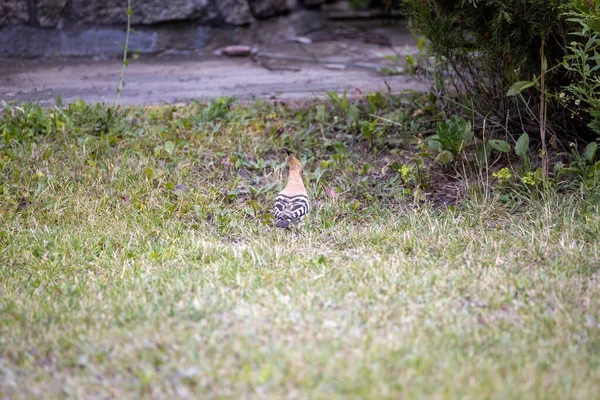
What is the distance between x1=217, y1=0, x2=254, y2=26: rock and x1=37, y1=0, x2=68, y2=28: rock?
1.78 metres

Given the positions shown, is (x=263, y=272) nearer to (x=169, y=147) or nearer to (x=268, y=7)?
(x=169, y=147)

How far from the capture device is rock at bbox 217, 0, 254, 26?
8.16 metres

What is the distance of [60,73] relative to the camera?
7.09 metres

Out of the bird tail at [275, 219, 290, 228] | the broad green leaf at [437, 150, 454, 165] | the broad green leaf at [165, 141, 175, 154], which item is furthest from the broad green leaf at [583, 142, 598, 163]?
the broad green leaf at [165, 141, 175, 154]

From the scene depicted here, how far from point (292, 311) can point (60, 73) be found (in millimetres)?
4956

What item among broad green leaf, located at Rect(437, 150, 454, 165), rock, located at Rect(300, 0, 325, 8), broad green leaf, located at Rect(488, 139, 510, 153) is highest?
rock, located at Rect(300, 0, 325, 8)

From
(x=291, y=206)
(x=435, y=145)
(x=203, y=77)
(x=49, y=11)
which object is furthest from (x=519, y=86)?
(x=49, y=11)

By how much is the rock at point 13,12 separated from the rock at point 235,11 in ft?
7.06

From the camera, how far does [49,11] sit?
7.40m

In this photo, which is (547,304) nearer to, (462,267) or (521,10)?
(462,267)

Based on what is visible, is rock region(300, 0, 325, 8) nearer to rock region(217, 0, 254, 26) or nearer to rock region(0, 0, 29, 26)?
rock region(217, 0, 254, 26)

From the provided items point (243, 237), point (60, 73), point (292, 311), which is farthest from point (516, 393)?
point (60, 73)

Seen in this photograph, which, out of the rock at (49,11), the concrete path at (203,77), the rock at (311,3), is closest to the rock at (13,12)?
the rock at (49,11)

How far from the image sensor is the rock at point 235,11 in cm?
816
